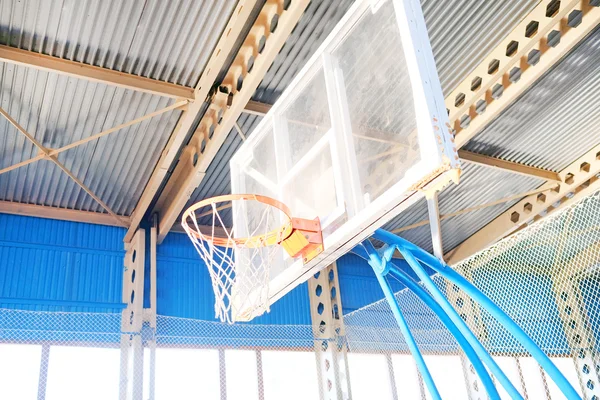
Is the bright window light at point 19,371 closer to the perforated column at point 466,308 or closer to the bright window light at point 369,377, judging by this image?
the bright window light at point 369,377

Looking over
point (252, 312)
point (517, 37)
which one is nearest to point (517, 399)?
point (252, 312)

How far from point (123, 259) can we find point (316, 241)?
657 centimetres

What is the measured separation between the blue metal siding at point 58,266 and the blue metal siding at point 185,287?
79 centimetres

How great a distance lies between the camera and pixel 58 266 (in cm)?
1013

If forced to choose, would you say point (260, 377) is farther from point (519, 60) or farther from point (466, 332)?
point (519, 60)

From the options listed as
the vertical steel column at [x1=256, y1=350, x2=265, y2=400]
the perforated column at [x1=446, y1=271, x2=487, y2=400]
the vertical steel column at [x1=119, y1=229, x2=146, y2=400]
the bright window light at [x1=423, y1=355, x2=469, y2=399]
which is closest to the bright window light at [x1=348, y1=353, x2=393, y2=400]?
the bright window light at [x1=423, y1=355, x2=469, y2=399]

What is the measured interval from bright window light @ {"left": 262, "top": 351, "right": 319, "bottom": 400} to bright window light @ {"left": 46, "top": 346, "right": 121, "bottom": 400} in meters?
2.80

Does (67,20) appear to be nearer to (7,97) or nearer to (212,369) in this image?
(7,97)

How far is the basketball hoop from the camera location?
521 cm

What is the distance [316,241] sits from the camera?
511 centimetres

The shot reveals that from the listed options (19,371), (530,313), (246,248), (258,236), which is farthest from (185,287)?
(530,313)

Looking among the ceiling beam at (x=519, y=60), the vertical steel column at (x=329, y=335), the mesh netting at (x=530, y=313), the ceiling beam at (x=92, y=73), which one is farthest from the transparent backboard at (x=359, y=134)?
the vertical steel column at (x=329, y=335)

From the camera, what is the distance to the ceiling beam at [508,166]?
10414 millimetres

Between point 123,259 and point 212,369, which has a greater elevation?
point 123,259
